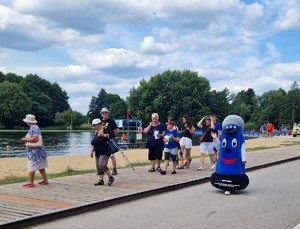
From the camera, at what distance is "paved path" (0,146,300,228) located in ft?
22.7

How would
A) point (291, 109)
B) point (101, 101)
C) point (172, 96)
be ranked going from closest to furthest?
point (172, 96) → point (291, 109) → point (101, 101)

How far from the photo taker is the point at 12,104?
106 meters

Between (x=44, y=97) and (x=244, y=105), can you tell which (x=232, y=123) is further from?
(x=244, y=105)

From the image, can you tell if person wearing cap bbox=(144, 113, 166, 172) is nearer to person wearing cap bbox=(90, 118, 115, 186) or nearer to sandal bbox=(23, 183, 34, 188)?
person wearing cap bbox=(90, 118, 115, 186)

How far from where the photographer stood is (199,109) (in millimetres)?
85125

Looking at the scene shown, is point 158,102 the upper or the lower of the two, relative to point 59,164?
upper

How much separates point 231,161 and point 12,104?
104m

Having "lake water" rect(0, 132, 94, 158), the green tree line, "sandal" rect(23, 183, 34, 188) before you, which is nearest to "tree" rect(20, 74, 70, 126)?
the green tree line

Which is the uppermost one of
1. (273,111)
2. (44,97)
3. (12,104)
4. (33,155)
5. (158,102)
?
(44,97)

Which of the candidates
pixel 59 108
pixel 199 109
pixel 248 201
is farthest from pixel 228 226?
pixel 59 108

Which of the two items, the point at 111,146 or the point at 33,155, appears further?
the point at 111,146

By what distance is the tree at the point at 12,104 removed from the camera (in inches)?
4218

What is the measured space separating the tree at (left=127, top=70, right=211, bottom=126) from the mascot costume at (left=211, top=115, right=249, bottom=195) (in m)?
74.6

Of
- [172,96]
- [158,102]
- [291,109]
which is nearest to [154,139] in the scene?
[158,102]
